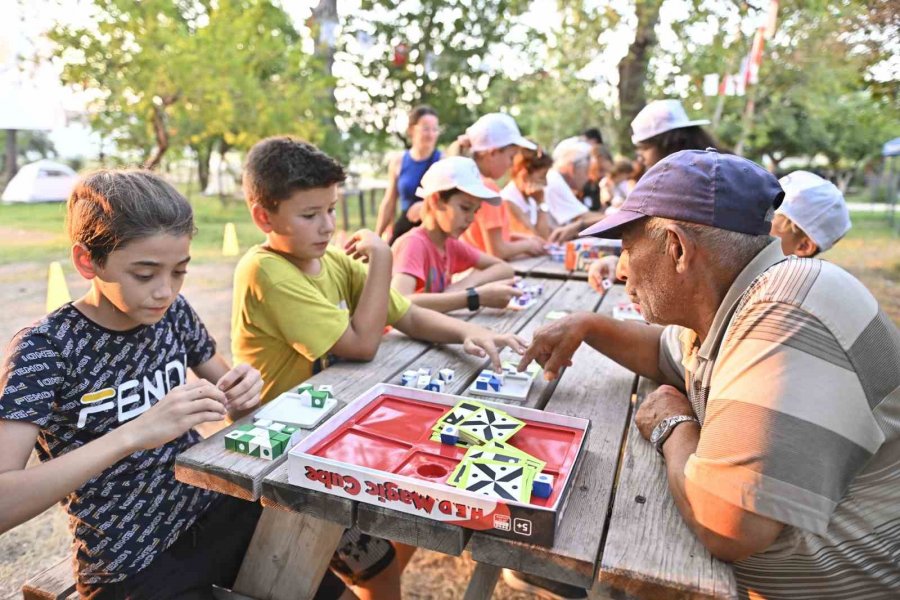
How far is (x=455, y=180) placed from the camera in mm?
3332

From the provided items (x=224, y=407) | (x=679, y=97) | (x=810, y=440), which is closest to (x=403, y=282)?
(x=224, y=407)

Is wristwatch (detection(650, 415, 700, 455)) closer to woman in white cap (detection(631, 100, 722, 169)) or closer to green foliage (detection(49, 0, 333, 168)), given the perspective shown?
woman in white cap (detection(631, 100, 722, 169))

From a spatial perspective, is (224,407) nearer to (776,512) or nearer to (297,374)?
(297,374)

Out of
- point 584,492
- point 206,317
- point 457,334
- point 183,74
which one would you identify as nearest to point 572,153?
point 206,317

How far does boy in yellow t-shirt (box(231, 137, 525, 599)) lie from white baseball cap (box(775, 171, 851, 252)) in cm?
140

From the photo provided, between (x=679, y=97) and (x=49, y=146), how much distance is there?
1750 cm

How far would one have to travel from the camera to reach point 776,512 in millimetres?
1144

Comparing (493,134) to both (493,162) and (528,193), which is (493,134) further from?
(528,193)

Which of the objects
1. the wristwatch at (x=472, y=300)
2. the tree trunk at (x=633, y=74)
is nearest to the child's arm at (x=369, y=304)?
the wristwatch at (x=472, y=300)

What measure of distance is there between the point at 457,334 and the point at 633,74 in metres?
10.2

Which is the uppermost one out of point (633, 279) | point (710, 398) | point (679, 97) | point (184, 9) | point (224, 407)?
point (184, 9)

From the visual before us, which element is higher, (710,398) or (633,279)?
(633,279)

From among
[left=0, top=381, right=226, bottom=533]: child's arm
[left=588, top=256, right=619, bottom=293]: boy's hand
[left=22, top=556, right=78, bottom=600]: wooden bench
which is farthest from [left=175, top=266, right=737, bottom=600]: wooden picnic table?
[left=588, top=256, right=619, bottom=293]: boy's hand

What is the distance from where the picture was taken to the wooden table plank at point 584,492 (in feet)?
4.02
